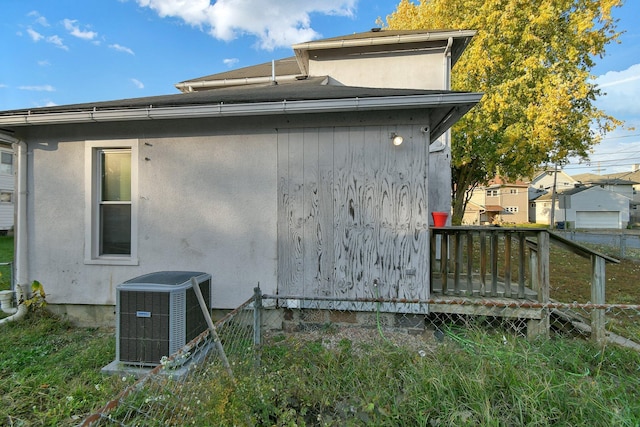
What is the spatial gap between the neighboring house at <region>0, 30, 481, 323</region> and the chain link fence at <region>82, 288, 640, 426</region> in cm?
37

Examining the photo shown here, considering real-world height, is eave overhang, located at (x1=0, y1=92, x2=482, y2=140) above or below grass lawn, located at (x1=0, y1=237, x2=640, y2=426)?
above

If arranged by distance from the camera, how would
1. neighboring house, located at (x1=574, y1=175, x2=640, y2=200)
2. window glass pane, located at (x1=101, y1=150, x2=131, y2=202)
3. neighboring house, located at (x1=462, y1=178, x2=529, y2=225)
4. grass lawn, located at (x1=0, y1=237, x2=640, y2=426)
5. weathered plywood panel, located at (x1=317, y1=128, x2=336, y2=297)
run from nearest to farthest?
grass lawn, located at (x1=0, y1=237, x2=640, y2=426), weathered plywood panel, located at (x1=317, y1=128, x2=336, y2=297), window glass pane, located at (x1=101, y1=150, x2=131, y2=202), neighboring house, located at (x1=574, y1=175, x2=640, y2=200), neighboring house, located at (x1=462, y1=178, x2=529, y2=225)

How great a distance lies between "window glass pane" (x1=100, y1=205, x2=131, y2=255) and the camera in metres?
4.33

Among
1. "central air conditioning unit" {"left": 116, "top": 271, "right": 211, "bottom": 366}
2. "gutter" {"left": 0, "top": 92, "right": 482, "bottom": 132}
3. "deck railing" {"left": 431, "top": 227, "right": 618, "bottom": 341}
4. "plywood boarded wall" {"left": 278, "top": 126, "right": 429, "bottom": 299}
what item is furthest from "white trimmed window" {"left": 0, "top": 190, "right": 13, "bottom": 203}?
"deck railing" {"left": 431, "top": 227, "right": 618, "bottom": 341}

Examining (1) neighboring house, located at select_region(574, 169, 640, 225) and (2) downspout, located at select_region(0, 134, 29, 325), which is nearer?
(2) downspout, located at select_region(0, 134, 29, 325)

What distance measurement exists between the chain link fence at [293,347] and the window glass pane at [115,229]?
2.04 meters

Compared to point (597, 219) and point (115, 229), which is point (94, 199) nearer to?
point (115, 229)

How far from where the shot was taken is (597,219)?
3400 cm

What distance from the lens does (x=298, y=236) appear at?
3.98 meters

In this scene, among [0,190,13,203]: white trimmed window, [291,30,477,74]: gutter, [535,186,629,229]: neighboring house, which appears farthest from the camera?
[535,186,629,229]: neighboring house

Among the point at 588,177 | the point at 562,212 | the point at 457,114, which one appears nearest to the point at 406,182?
the point at 457,114

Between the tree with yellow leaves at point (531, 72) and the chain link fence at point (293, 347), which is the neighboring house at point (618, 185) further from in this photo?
the chain link fence at point (293, 347)

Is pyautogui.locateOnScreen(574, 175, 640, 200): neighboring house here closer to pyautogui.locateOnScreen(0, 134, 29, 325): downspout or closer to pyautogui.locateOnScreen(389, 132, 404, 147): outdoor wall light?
pyautogui.locateOnScreen(389, 132, 404, 147): outdoor wall light

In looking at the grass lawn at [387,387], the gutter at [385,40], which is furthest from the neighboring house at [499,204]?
the grass lawn at [387,387]
